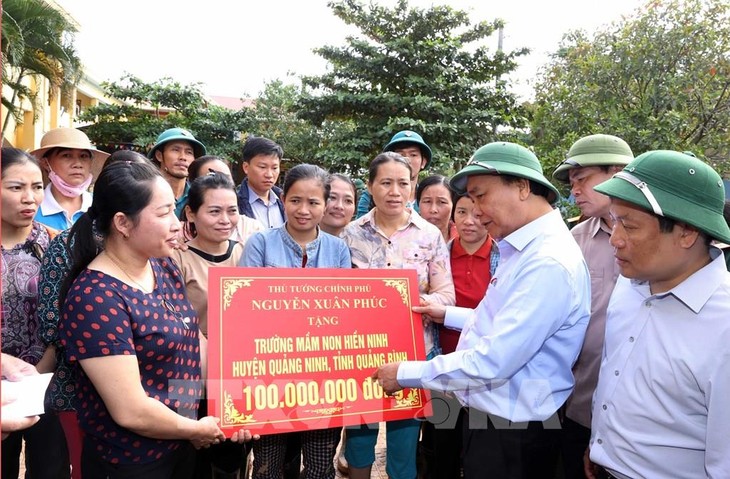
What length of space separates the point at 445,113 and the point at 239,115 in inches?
403

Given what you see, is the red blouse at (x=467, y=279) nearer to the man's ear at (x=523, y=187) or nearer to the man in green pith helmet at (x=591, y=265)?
the man in green pith helmet at (x=591, y=265)

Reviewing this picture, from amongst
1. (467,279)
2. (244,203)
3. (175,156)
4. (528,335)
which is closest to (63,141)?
(175,156)

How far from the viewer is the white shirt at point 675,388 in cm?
169

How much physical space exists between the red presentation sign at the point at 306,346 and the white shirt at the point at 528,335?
0.45 m

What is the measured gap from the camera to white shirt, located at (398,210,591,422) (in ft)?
6.89

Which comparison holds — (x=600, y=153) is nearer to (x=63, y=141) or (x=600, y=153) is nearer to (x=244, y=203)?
(x=244, y=203)

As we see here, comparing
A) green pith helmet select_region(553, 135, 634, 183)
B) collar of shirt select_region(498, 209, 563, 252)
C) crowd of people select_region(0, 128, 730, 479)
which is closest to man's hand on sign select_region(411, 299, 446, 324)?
crowd of people select_region(0, 128, 730, 479)

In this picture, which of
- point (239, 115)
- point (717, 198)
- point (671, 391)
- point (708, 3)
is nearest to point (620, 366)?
point (671, 391)

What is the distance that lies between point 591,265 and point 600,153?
65cm

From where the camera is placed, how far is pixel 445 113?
14.2 metres

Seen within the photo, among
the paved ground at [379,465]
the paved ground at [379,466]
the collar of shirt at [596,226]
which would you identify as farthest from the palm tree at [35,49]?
the collar of shirt at [596,226]

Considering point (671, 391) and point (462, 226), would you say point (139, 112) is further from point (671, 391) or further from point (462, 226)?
point (671, 391)

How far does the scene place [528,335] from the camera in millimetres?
2090

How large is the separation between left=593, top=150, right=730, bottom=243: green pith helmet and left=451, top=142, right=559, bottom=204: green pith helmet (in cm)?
39
